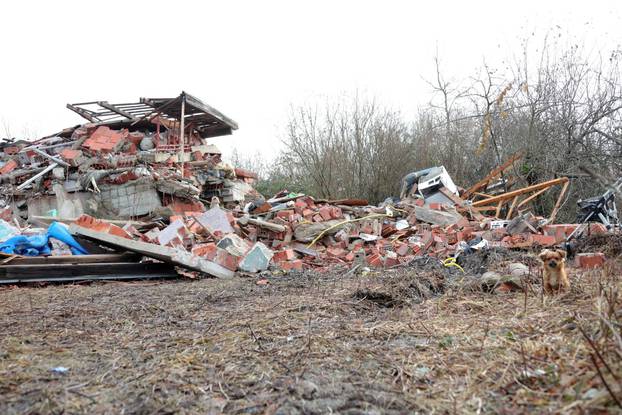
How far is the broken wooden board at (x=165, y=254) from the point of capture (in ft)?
23.4

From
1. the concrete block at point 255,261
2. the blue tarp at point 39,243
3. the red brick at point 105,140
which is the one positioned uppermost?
the red brick at point 105,140

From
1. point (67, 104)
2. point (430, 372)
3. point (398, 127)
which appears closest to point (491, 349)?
point (430, 372)

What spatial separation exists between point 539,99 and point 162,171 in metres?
10.4

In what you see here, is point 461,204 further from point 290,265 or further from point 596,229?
point 290,265

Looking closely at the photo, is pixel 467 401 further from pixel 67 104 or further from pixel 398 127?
pixel 67 104

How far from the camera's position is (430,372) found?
2.40 meters

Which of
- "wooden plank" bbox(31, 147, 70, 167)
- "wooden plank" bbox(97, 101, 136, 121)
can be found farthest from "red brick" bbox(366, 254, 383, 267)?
"wooden plank" bbox(97, 101, 136, 121)

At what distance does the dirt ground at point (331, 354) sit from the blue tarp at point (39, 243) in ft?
11.0

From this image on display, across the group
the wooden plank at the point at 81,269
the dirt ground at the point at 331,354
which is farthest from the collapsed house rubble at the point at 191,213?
the dirt ground at the point at 331,354

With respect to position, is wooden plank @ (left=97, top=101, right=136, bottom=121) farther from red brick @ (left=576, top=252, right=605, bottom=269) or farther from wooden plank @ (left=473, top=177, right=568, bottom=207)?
red brick @ (left=576, top=252, right=605, bottom=269)

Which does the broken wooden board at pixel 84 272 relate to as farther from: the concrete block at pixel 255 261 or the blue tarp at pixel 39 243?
the concrete block at pixel 255 261

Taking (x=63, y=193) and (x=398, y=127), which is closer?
(x=63, y=193)

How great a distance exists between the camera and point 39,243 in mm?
7719

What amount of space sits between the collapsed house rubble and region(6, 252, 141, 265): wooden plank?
2 centimetres
